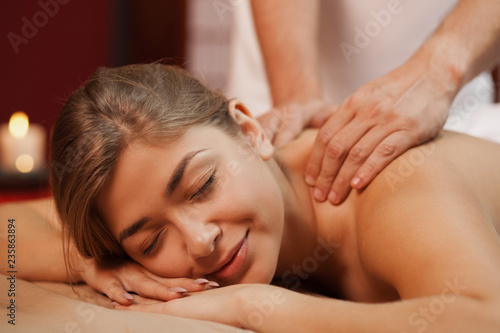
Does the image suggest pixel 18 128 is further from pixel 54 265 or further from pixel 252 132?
pixel 252 132

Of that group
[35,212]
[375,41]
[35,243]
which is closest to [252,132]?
[35,243]

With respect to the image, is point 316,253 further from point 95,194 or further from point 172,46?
point 172,46

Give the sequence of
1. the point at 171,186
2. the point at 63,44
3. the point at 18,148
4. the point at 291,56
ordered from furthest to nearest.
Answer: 1. the point at 63,44
2. the point at 18,148
3. the point at 291,56
4. the point at 171,186

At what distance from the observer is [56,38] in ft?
14.2

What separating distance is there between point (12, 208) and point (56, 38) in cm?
288

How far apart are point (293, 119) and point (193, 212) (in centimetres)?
59

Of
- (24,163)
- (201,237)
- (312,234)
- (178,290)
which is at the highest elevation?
(201,237)

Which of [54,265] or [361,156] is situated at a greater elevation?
[361,156]

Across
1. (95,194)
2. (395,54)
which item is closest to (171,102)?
(95,194)

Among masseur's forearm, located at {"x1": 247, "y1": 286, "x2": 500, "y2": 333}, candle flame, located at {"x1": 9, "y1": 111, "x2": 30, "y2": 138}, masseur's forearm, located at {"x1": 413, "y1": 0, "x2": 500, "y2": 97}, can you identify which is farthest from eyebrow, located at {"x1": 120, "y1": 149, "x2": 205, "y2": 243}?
candle flame, located at {"x1": 9, "y1": 111, "x2": 30, "y2": 138}

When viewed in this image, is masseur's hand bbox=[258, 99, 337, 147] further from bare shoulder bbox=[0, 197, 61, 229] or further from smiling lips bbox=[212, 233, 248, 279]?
bare shoulder bbox=[0, 197, 61, 229]

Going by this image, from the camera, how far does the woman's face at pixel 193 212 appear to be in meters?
1.14

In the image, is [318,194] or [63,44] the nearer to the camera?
[318,194]

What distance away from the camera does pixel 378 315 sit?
0.90 m
